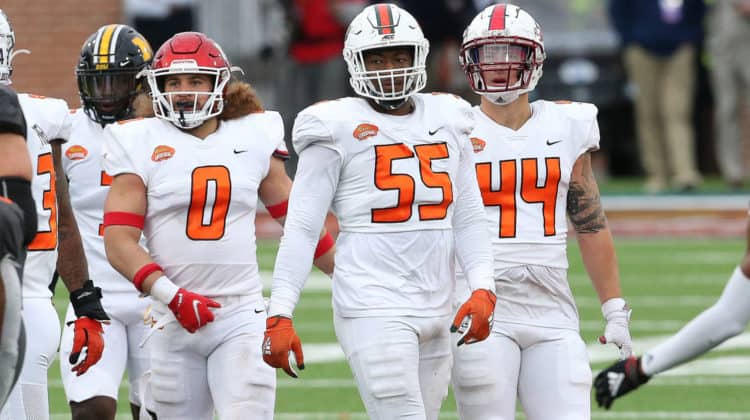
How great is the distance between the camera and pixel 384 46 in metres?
5.66

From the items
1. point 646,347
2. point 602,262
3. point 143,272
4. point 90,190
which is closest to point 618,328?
point 602,262

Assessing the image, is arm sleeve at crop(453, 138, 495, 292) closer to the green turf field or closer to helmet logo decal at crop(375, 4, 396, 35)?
helmet logo decal at crop(375, 4, 396, 35)

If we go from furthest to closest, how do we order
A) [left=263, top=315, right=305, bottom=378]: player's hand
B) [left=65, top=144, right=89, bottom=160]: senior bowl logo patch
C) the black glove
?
[left=65, top=144, right=89, bottom=160]: senior bowl logo patch → the black glove → [left=263, top=315, right=305, bottom=378]: player's hand

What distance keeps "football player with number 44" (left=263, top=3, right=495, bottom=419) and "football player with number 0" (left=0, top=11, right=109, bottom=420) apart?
76cm

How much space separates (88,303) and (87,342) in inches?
6.3

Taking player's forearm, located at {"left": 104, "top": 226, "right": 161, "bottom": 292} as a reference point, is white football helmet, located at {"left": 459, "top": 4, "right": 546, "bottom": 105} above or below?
above

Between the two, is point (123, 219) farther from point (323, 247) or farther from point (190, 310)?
point (323, 247)

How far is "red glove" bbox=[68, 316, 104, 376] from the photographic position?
19.3 feet

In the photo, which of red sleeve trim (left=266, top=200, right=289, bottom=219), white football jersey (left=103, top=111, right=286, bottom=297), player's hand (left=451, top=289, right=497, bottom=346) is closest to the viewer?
player's hand (left=451, top=289, right=497, bottom=346)

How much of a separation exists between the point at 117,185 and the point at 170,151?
0.21 m

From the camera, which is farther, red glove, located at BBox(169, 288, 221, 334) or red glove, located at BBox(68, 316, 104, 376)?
red glove, located at BBox(68, 316, 104, 376)

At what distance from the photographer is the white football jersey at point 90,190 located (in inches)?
264

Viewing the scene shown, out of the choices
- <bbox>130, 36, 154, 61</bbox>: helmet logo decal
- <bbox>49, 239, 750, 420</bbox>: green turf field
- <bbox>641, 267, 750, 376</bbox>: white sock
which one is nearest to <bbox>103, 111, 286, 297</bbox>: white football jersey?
<bbox>130, 36, 154, 61</bbox>: helmet logo decal

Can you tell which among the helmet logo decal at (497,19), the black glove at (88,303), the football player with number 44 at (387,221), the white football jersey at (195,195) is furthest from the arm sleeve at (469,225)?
the black glove at (88,303)
